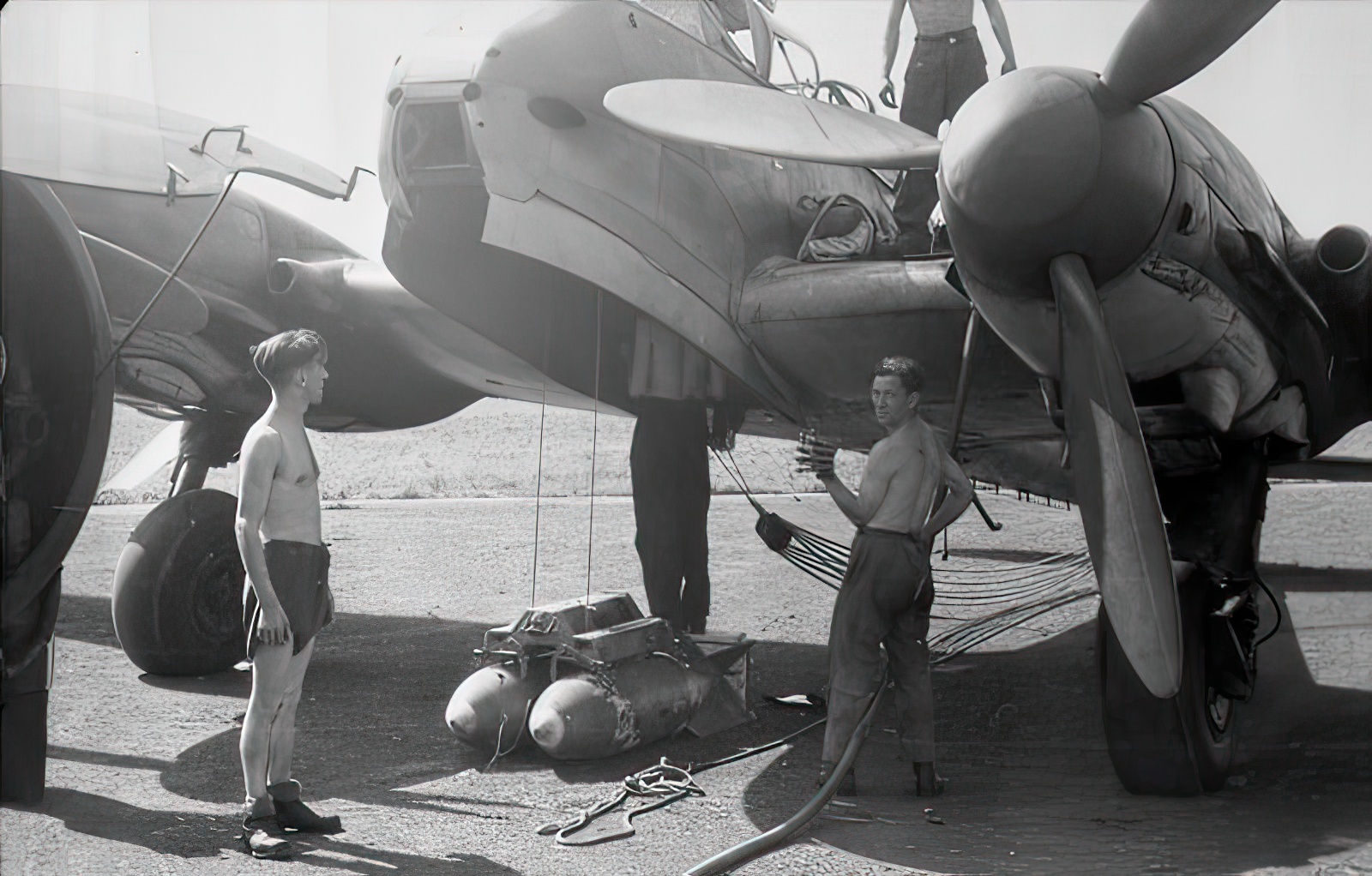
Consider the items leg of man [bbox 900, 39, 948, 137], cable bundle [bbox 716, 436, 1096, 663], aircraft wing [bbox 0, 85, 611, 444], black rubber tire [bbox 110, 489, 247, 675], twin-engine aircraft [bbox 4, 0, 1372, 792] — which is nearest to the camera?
twin-engine aircraft [bbox 4, 0, 1372, 792]

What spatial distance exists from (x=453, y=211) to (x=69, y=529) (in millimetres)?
2033

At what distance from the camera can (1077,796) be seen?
3.89 metres

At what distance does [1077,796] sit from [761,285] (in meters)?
2.49

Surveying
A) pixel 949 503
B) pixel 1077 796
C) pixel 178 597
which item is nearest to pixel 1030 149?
pixel 949 503

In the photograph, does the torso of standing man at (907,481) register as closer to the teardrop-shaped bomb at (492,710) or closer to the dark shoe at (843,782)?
the dark shoe at (843,782)

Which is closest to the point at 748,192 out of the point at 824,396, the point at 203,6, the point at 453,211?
the point at 824,396

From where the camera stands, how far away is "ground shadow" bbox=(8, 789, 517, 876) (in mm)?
3186

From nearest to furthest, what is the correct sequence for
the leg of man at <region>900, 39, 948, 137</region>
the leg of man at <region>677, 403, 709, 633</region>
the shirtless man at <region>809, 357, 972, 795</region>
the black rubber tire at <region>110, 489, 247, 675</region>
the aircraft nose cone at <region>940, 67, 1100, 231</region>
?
the aircraft nose cone at <region>940, 67, 1100, 231</region>
the shirtless man at <region>809, 357, 972, 795</region>
the leg of man at <region>900, 39, 948, 137</region>
the leg of man at <region>677, 403, 709, 633</region>
the black rubber tire at <region>110, 489, 247, 675</region>

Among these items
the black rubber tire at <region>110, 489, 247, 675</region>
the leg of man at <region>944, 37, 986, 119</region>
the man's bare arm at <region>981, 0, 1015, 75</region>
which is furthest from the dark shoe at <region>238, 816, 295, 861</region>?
the man's bare arm at <region>981, 0, 1015, 75</region>

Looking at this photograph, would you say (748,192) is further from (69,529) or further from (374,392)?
(69,529)

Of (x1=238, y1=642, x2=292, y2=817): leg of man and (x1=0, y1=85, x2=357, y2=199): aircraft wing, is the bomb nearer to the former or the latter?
(x1=238, y1=642, x2=292, y2=817): leg of man

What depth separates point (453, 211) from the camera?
479cm

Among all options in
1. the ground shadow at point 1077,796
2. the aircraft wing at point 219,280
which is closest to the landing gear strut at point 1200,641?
the ground shadow at point 1077,796

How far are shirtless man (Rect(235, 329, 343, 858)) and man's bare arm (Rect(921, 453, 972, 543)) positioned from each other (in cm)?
201
